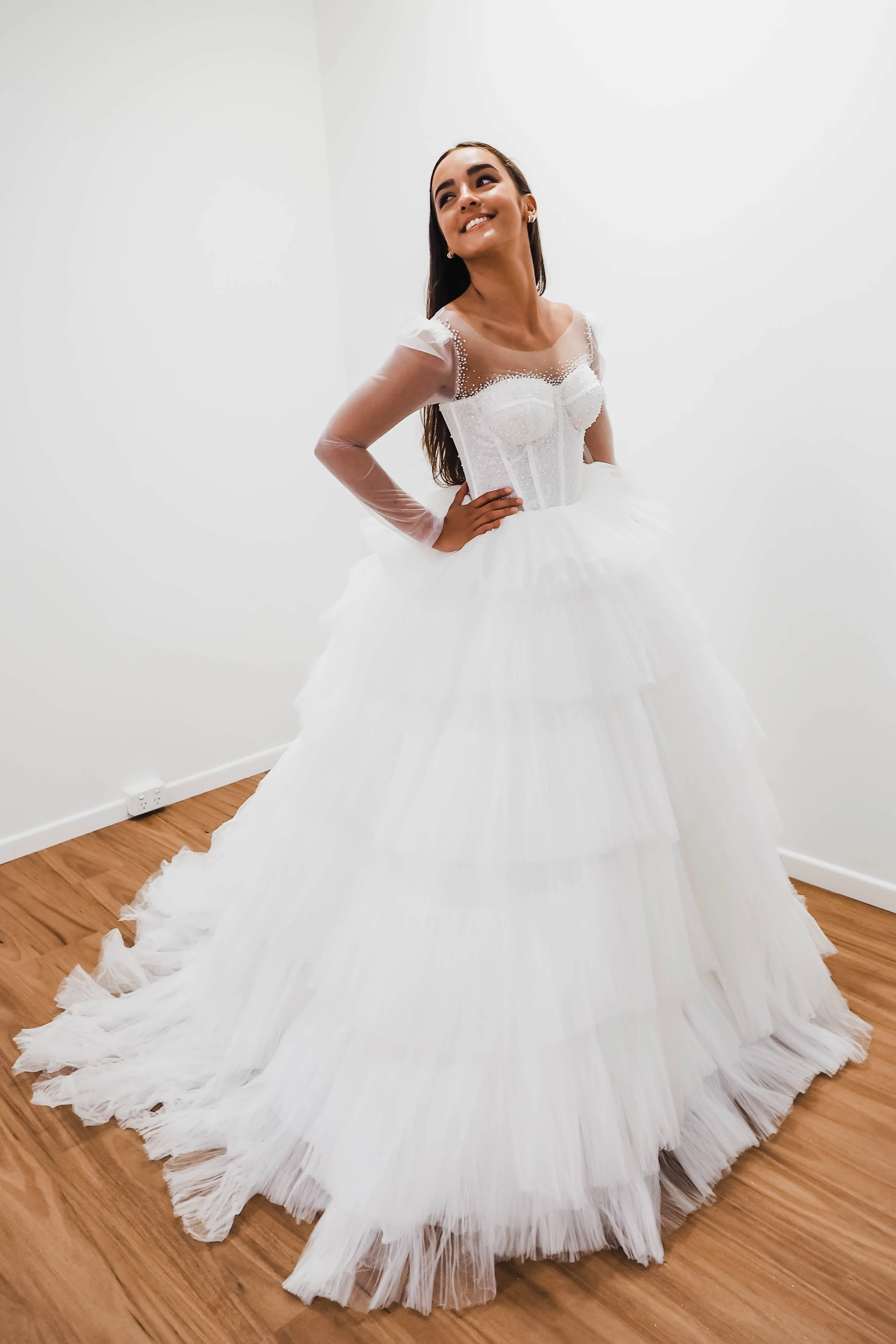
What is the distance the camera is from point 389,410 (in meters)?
1.56

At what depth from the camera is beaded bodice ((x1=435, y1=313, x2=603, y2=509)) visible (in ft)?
5.25

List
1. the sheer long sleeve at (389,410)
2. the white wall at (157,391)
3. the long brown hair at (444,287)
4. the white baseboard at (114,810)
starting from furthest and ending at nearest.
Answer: the white baseboard at (114,810) → the white wall at (157,391) → the long brown hair at (444,287) → the sheer long sleeve at (389,410)

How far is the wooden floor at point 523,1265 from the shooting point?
4.24 feet

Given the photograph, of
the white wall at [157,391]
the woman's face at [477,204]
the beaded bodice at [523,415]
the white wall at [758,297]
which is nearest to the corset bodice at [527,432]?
the beaded bodice at [523,415]

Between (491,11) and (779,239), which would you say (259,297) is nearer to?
(491,11)

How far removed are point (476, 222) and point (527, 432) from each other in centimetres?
38

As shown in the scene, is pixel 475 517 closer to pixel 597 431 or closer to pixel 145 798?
pixel 597 431

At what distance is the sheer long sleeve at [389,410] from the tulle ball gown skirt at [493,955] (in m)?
0.12

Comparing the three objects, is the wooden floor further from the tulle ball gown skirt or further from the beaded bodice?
the beaded bodice

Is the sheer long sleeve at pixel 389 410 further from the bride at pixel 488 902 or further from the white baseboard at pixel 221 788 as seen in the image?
the white baseboard at pixel 221 788

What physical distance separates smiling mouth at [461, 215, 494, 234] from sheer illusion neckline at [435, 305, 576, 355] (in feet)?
0.46

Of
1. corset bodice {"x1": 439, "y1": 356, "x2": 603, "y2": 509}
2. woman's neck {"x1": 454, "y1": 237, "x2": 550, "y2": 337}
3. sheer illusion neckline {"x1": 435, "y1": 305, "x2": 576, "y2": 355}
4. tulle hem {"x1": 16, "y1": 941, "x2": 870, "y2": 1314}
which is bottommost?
tulle hem {"x1": 16, "y1": 941, "x2": 870, "y2": 1314}

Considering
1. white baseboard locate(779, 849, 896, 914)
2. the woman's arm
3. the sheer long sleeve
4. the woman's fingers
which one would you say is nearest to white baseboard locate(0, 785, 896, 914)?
white baseboard locate(779, 849, 896, 914)

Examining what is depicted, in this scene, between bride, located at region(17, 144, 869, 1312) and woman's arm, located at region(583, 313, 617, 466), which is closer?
bride, located at region(17, 144, 869, 1312)
